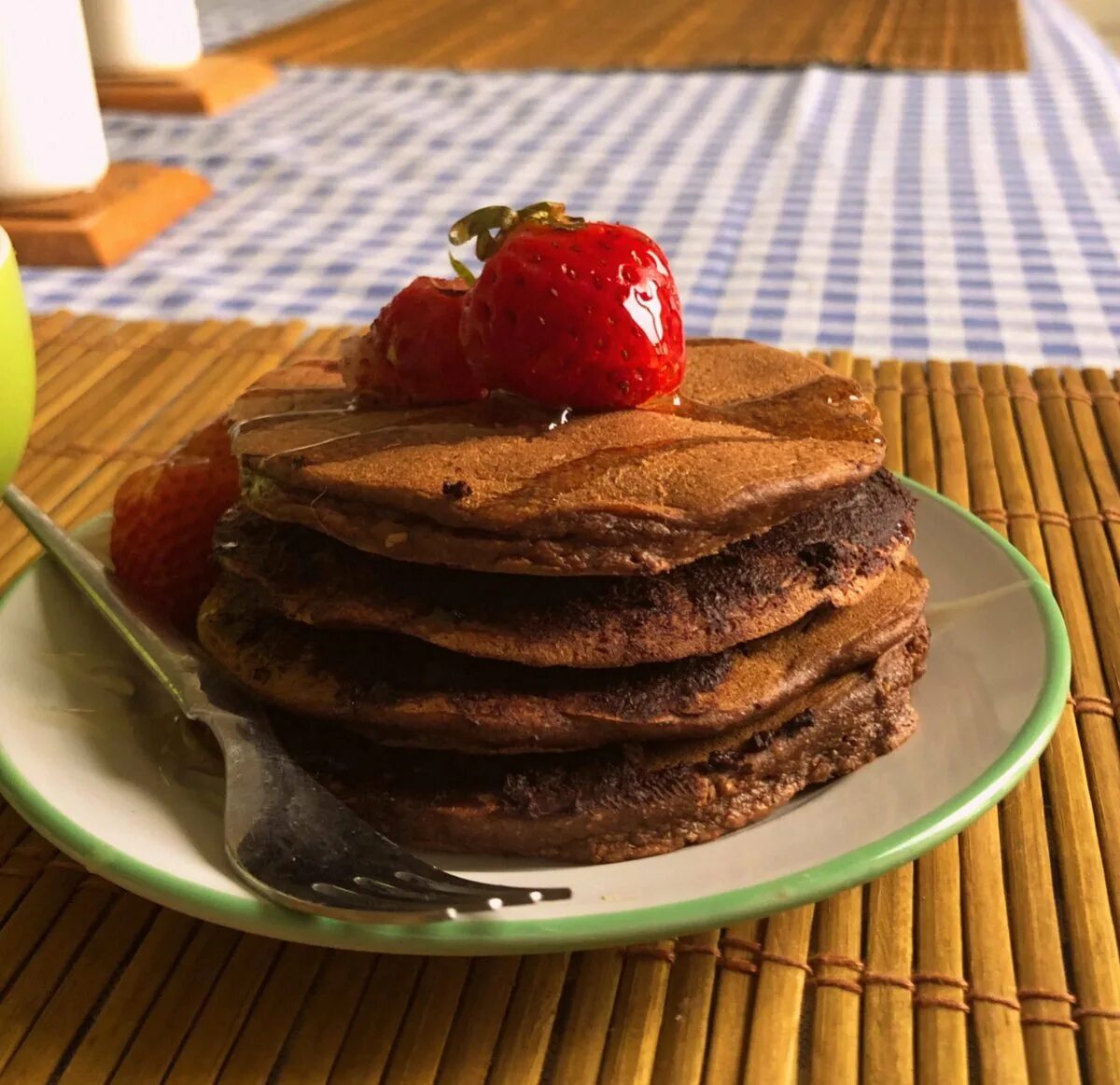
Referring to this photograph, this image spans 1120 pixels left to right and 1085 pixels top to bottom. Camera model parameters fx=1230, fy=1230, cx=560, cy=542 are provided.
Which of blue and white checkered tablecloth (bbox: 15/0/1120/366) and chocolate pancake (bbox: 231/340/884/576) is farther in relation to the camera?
blue and white checkered tablecloth (bbox: 15/0/1120/366)

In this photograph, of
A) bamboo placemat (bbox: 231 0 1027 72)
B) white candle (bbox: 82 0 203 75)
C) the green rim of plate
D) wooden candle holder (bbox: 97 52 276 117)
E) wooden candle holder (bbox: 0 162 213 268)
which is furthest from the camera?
bamboo placemat (bbox: 231 0 1027 72)

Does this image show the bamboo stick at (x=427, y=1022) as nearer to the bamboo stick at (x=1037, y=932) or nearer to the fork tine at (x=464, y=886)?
the fork tine at (x=464, y=886)

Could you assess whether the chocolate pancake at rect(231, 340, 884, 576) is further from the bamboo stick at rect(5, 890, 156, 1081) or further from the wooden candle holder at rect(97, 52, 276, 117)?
the wooden candle holder at rect(97, 52, 276, 117)

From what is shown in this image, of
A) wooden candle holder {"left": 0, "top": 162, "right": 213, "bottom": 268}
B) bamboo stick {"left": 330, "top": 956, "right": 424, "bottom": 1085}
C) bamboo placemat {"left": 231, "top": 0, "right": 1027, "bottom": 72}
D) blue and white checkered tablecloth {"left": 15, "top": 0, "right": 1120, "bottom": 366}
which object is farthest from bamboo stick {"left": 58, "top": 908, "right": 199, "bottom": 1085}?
bamboo placemat {"left": 231, "top": 0, "right": 1027, "bottom": 72}

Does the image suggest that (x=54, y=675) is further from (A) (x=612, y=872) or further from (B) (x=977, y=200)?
(B) (x=977, y=200)

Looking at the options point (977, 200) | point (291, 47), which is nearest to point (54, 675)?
point (977, 200)

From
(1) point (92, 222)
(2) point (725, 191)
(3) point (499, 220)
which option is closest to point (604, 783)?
(3) point (499, 220)
